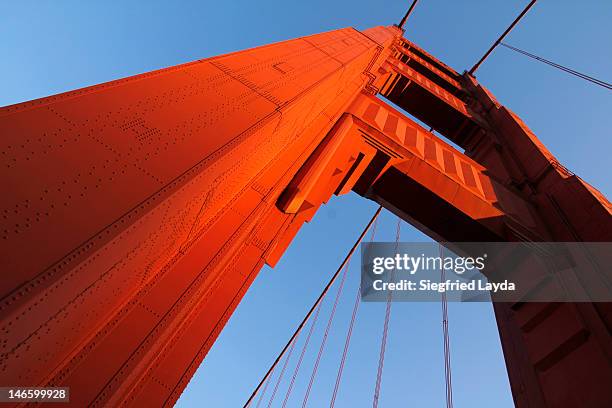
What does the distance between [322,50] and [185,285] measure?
192 inches

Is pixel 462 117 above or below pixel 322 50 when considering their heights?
below

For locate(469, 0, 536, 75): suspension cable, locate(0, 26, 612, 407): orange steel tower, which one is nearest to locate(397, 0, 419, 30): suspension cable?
locate(469, 0, 536, 75): suspension cable

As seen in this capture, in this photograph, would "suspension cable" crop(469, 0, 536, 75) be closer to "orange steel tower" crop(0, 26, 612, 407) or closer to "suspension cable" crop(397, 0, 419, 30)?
"suspension cable" crop(397, 0, 419, 30)

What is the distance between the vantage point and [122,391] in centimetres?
258

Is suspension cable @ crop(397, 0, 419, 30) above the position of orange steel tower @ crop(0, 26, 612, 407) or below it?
above

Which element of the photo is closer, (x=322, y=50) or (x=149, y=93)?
(x=149, y=93)

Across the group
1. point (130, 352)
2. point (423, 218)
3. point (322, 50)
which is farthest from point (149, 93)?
point (423, 218)

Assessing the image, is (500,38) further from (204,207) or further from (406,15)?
(204,207)

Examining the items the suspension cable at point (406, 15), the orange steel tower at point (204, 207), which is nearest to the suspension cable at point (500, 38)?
the suspension cable at point (406, 15)

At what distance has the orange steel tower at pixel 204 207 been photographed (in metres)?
1.64

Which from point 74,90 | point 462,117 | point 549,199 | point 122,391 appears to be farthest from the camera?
point 462,117

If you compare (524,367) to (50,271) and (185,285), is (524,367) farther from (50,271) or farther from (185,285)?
(50,271)

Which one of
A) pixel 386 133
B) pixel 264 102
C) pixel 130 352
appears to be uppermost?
pixel 264 102

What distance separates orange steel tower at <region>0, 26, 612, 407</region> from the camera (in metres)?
1.64
